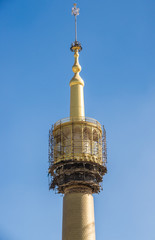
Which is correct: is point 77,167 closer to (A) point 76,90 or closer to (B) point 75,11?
(A) point 76,90

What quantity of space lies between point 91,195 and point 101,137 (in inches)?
322

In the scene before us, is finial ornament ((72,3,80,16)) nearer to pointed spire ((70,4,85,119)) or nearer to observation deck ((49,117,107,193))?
pointed spire ((70,4,85,119))

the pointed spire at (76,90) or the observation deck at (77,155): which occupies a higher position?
the pointed spire at (76,90)

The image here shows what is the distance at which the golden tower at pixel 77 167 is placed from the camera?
49906 millimetres

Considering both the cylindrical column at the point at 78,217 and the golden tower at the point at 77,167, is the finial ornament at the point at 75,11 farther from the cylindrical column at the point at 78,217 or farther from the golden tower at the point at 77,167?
the cylindrical column at the point at 78,217

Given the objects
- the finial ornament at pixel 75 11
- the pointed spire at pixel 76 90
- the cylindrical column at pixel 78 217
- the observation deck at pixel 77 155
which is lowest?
the cylindrical column at pixel 78 217

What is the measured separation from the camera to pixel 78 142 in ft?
177

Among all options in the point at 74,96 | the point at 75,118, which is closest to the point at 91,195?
the point at 75,118

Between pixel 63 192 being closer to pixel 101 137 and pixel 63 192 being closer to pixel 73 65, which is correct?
pixel 101 137

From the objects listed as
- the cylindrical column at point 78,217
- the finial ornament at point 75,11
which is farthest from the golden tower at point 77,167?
the finial ornament at point 75,11

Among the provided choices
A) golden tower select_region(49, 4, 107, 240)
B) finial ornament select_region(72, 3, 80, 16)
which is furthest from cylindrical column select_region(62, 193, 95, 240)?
finial ornament select_region(72, 3, 80, 16)

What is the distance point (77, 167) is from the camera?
2071 inches

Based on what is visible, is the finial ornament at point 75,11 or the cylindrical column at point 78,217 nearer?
the cylindrical column at point 78,217

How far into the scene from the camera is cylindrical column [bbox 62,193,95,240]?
161 feet
